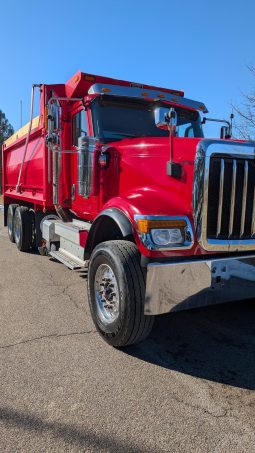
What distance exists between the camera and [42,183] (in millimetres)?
6867

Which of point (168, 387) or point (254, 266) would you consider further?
point (254, 266)

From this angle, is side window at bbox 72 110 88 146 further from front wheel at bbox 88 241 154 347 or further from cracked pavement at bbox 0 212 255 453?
cracked pavement at bbox 0 212 255 453

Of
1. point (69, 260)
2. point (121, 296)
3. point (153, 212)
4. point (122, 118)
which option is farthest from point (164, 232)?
point (69, 260)

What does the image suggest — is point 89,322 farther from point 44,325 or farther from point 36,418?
point 36,418

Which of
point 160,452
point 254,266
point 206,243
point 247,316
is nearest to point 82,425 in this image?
point 160,452

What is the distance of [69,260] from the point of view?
543 cm

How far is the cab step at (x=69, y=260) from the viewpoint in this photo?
4.96m

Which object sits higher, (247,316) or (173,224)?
(173,224)

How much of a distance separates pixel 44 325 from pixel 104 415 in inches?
69.8

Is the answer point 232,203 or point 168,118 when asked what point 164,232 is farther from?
point 168,118

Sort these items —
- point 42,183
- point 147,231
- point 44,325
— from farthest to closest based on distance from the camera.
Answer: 1. point 42,183
2. point 44,325
3. point 147,231

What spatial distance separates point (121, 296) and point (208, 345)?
1084 millimetres

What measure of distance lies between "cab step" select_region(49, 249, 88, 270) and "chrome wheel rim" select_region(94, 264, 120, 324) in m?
0.78

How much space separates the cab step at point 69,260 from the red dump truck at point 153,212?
0.10 ft
